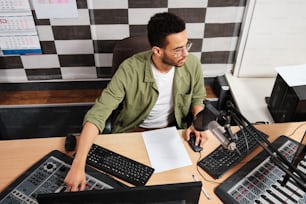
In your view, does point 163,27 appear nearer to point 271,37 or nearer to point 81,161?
point 81,161

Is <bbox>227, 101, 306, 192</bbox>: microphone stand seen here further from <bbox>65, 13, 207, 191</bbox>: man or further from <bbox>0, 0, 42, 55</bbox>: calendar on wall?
<bbox>0, 0, 42, 55</bbox>: calendar on wall

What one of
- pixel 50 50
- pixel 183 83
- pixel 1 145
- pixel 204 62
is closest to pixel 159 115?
pixel 183 83

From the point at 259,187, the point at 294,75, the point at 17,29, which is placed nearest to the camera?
the point at 259,187

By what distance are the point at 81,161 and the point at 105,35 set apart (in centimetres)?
113

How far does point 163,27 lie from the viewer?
4.50ft

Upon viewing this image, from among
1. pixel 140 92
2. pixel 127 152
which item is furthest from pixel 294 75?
pixel 127 152

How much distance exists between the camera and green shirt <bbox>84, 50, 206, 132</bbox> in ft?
4.82

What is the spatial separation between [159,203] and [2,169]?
0.84 metres

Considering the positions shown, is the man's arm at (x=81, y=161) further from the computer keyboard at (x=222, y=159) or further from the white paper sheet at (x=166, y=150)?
the computer keyboard at (x=222, y=159)

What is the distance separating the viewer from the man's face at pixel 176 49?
1.37m

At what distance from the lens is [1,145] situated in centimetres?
133

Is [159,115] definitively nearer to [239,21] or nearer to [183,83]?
[183,83]

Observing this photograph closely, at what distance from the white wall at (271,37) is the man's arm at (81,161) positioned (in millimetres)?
1362

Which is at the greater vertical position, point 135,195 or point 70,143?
point 135,195
